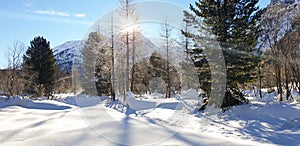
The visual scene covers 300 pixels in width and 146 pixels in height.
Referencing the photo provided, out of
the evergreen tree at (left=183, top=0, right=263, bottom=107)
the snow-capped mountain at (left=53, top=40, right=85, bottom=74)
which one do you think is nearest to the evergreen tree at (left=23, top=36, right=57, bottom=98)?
the snow-capped mountain at (left=53, top=40, right=85, bottom=74)

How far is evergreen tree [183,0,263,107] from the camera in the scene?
390 inches

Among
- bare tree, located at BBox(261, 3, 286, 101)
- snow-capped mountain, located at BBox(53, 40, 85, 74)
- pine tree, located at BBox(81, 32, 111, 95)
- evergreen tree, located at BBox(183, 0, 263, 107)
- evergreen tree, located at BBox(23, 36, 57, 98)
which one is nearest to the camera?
evergreen tree, located at BBox(183, 0, 263, 107)

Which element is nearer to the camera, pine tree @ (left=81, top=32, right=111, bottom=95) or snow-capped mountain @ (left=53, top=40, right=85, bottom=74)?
pine tree @ (left=81, top=32, right=111, bottom=95)

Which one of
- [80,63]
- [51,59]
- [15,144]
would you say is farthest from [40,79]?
[15,144]

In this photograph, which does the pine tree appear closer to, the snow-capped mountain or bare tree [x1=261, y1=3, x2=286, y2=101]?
the snow-capped mountain

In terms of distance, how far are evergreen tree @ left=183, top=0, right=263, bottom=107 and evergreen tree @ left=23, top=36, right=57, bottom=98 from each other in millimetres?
16956

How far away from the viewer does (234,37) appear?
9.93m

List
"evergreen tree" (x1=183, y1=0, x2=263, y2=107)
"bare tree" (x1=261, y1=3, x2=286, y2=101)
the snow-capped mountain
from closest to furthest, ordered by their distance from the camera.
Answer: "evergreen tree" (x1=183, y1=0, x2=263, y2=107)
"bare tree" (x1=261, y1=3, x2=286, y2=101)
the snow-capped mountain

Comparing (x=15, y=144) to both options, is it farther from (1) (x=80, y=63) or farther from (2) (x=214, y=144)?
(1) (x=80, y=63)

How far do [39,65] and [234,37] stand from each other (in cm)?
1914

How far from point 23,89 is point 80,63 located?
620cm

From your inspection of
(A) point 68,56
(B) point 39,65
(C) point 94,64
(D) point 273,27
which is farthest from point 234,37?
(A) point 68,56

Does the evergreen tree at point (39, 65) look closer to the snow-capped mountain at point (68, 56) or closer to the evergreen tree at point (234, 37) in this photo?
the snow-capped mountain at point (68, 56)

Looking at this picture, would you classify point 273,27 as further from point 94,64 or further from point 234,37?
point 94,64
